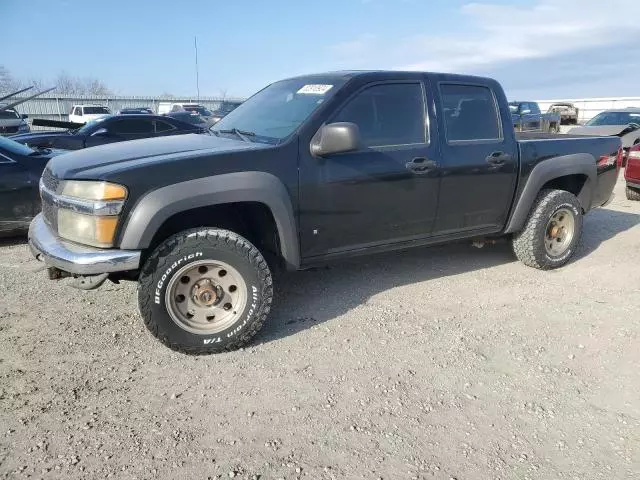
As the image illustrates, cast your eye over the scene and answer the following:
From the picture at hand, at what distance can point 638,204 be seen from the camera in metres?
8.34

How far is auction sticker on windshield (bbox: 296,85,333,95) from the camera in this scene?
3.72m

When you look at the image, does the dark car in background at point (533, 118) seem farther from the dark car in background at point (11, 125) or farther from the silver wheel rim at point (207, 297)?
the dark car in background at point (11, 125)

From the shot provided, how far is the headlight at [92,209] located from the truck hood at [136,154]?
0.08 meters

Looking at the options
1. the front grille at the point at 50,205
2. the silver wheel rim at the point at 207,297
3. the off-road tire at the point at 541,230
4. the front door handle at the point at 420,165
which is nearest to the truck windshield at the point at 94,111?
the front grille at the point at 50,205

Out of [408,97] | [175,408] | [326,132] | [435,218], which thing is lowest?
[175,408]

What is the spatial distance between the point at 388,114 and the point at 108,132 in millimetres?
8287

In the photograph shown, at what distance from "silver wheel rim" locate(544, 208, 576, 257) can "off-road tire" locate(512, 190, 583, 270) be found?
0.05m

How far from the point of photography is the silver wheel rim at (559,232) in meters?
5.00

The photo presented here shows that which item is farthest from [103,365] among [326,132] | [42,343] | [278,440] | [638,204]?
[638,204]

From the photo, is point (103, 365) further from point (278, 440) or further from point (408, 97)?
point (408, 97)

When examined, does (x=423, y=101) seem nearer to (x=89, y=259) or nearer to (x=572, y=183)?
(x=572, y=183)

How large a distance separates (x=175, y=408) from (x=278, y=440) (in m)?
0.63

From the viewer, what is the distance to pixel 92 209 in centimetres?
288

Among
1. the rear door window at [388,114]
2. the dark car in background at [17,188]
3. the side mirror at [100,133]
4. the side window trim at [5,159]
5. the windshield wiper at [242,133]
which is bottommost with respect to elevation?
the dark car in background at [17,188]
